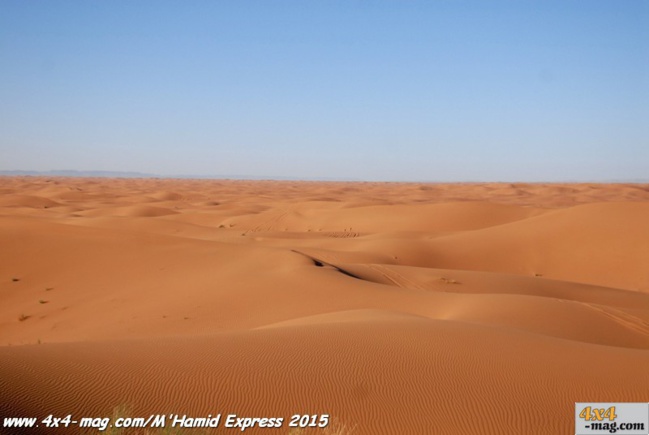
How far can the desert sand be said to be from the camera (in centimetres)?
495

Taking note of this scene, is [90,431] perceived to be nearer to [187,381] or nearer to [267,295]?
[187,381]

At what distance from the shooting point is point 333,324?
798 centimetres

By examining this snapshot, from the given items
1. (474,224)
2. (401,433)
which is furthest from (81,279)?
(474,224)

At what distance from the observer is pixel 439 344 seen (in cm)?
677

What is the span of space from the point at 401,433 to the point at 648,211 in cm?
2461

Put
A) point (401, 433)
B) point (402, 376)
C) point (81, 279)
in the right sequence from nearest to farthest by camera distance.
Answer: point (401, 433), point (402, 376), point (81, 279)

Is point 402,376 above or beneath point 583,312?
above

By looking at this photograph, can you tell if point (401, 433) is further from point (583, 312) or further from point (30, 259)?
point (30, 259)

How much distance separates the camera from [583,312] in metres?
11.3

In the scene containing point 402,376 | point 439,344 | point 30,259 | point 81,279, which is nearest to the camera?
point 402,376

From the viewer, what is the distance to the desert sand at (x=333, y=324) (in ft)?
16.3

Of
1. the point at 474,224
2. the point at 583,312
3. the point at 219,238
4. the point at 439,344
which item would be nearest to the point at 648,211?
the point at 474,224

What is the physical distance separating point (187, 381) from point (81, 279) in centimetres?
1218

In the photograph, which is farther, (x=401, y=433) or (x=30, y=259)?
(x=30, y=259)
